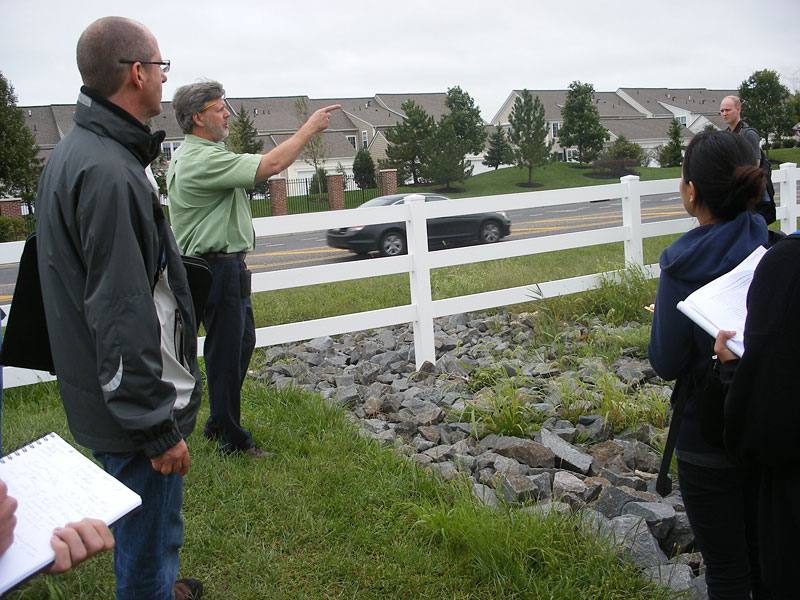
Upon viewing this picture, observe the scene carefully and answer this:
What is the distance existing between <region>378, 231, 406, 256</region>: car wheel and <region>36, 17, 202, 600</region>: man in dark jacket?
52.3 ft

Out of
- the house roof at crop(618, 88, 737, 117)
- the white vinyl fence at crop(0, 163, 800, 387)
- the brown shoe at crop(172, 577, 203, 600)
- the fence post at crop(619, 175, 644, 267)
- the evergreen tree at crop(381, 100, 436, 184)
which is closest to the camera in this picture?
the brown shoe at crop(172, 577, 203, 600)

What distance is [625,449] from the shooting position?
4039mm

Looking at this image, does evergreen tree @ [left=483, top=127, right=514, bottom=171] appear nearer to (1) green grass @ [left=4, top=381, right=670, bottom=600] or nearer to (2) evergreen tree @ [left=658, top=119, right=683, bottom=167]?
(2) evergreen tree @ [left=658, top=119, right=683, bottom=167]

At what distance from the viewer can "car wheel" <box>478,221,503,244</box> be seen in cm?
2043

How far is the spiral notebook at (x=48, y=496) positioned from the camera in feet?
4.47

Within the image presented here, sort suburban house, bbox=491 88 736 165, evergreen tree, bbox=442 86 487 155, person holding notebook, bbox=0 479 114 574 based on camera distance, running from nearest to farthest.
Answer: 1. person holding notebook, bbox=0 479 114 574
2. evergreen tree, bbox=442 86 487 155
3. suburban house, bbox=491 88 736 165

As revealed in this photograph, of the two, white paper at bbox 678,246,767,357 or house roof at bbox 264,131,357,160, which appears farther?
house roof at bbox 264,131,357,160

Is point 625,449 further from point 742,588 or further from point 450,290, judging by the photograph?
point 450,290

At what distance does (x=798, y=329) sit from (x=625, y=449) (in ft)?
8.50

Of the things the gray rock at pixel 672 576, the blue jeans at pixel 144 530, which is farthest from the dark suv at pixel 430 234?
the blue jeans at pixel 144 530

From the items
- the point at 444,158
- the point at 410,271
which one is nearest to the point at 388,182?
the point at 444,158

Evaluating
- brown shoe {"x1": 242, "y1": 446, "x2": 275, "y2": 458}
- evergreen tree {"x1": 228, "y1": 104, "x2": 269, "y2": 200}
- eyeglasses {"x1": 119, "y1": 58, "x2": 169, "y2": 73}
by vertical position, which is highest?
evergreen tree {"x1": 228, "y1": 104, "x2": 269, "y2": 200}

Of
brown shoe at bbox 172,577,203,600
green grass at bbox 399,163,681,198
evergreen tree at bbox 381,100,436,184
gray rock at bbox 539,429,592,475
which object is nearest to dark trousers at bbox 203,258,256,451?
brown shoe at bbox 172,577,203,600

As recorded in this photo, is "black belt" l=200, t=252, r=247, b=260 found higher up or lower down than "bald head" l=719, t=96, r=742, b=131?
lower down
